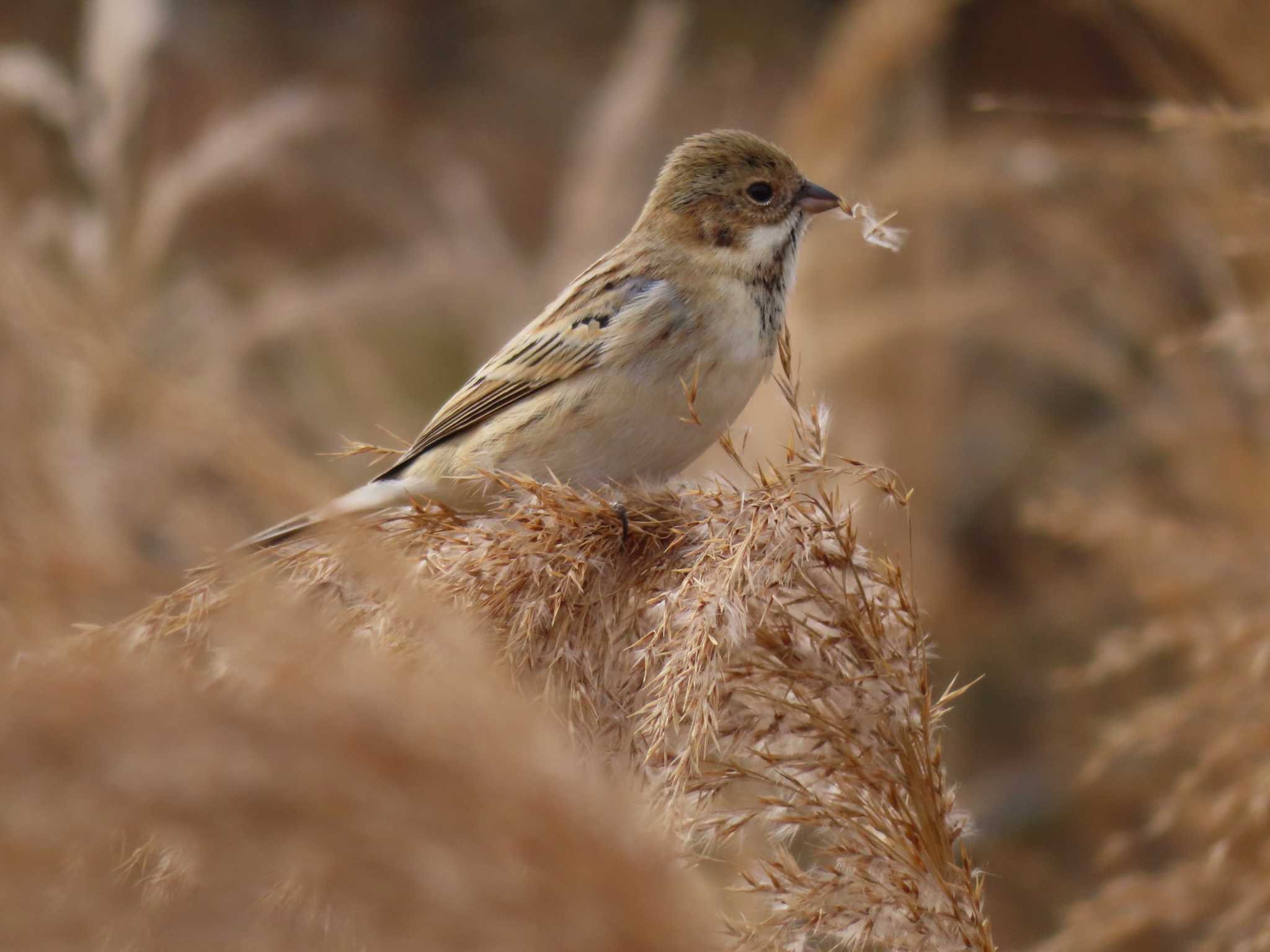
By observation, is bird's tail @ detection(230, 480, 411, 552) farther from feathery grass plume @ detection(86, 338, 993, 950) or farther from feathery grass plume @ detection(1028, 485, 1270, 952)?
feathery grass plume @ detection(1028, 485, 1270, 952)

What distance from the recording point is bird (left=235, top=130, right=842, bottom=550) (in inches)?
125

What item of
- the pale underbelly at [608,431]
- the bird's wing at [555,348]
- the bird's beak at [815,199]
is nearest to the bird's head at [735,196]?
the bird's beak at [815,199]

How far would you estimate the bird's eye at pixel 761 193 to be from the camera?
3551 mm

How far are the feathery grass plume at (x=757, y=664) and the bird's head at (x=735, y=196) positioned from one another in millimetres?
1389

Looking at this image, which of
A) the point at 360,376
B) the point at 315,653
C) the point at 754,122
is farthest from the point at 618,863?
Answer: the point at 754,122

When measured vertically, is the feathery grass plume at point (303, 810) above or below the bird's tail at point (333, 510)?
below

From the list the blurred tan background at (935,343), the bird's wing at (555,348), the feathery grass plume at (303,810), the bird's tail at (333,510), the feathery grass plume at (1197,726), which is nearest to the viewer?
the feathery grass plume at (303,810)

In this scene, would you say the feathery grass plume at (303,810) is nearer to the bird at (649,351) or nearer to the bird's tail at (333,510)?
the bird's tail at (333,510)

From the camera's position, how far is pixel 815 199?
351cm

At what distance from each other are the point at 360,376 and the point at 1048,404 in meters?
5.83

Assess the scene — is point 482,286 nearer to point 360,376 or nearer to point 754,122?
point 360,376

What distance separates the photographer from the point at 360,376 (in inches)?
204

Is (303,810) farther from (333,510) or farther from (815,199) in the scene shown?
(815,199)

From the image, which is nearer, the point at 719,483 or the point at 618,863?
the point at 618,863
